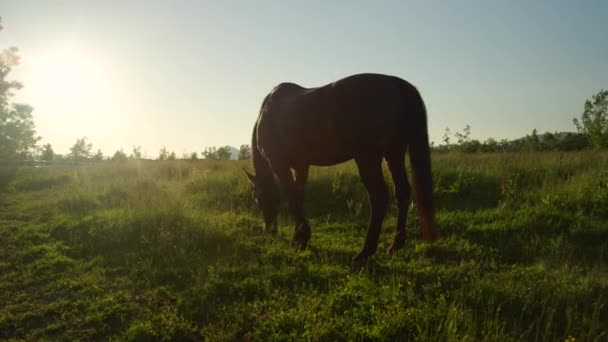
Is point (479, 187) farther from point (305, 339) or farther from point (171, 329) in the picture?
point (171, 329)

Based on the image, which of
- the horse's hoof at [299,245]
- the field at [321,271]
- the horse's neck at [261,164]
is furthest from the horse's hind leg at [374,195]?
the horse's neck at [261,164]

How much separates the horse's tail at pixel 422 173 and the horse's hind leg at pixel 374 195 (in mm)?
461

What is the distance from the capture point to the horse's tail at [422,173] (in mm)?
4543

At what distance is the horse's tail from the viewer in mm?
4543

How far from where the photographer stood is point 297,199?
5699 millimetres

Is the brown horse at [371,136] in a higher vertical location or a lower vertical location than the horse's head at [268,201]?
higher

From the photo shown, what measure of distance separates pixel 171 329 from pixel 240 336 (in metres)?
0.64

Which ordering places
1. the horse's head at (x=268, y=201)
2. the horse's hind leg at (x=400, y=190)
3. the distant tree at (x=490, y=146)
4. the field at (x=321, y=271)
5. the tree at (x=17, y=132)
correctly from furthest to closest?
the tree at (x=17, y=132), the distant tree at (x=490, y=146), the horse's head at (x=268, y=201), the horse's hind leg at (x=400, y=190), the field at (x=321, y=271)

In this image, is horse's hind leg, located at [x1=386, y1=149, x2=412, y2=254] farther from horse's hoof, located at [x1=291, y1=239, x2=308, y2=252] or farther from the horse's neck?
the horse's neck

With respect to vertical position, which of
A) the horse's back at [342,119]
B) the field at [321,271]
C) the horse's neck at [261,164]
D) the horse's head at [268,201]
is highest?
the horse's back at [342,119]

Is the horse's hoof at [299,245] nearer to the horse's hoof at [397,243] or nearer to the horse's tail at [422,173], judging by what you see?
the horse's hoof at [397,243]

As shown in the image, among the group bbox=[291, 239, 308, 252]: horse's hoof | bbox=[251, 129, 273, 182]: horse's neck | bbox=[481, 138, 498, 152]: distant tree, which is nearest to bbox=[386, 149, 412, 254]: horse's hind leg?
bbox=[291, 239, 308, 252]: horse's hoof

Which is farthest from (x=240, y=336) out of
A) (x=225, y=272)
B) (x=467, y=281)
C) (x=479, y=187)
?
(x=479, y=187)

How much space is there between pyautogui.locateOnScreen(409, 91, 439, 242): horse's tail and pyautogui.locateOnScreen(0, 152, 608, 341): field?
1.70ft
